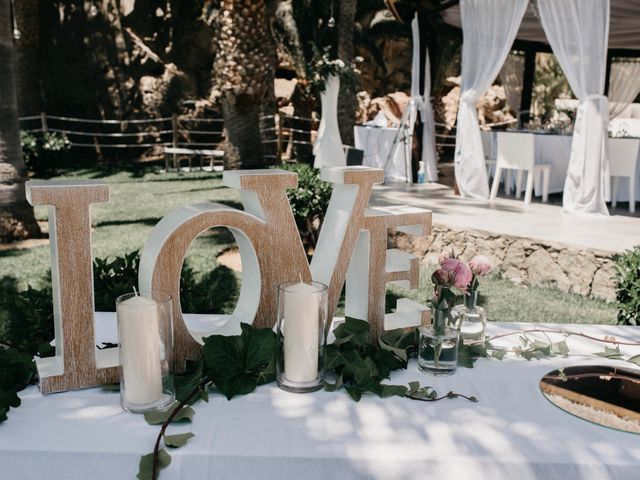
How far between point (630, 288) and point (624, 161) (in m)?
3.72

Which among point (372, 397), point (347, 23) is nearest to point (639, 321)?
point (372, 397)

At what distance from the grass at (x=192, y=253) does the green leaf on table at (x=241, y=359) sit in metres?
3.12

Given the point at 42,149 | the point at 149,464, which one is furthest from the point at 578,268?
the point at 42,149

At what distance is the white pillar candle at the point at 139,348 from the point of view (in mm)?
1228

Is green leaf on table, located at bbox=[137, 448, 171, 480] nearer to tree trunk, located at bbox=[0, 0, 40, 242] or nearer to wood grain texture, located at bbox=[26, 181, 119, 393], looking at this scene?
wood grain texture, located at bbox=[26, 181, 119, 393]

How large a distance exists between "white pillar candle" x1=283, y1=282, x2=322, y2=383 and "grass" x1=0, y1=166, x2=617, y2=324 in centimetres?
314

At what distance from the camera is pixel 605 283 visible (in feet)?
15.8

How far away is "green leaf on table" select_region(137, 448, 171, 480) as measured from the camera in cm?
105

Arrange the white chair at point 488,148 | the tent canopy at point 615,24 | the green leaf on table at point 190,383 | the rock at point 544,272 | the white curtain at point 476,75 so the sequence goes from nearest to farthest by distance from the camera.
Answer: the green leaf on table at point 190,383, the rock at point 544,272, the white curtain at point 476,75, the white chair at point 488,148, the tent canopy at point 615,24

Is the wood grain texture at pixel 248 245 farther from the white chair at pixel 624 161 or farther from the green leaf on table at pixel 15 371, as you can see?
the white chair at pixel 624 161

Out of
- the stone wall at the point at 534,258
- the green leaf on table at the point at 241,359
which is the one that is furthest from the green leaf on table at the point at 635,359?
the stone wall at the point at 534,258

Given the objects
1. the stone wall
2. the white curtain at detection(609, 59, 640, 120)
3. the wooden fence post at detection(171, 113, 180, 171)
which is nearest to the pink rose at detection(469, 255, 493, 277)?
the stone wall

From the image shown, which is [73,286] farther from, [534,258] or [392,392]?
[534,258]

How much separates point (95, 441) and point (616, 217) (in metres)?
6.29
